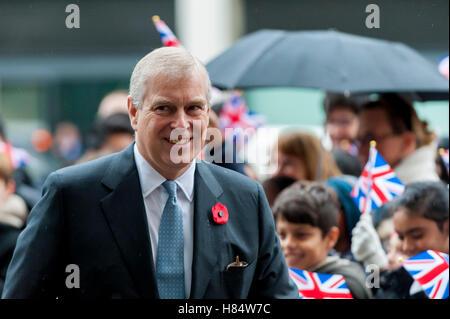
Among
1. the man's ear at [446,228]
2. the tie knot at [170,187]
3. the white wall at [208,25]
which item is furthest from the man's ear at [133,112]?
the white wall at [208,25]

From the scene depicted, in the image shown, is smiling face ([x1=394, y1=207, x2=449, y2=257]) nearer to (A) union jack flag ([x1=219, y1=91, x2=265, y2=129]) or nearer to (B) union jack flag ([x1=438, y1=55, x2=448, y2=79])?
(B) union jack flag ([x1=438, y1=55, x2=448, y2=79])

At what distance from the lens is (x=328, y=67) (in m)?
4.94

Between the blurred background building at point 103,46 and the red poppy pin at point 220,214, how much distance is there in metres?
8.89

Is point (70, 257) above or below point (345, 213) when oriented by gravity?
above

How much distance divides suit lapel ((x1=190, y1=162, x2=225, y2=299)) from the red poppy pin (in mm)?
13

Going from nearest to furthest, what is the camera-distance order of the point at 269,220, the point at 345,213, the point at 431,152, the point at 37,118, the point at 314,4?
the point at 269,220 < the point at 345,213 < the point at 431,152 < the point at 314,4 < the point at 37,118

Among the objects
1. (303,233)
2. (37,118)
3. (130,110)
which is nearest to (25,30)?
(37,118)

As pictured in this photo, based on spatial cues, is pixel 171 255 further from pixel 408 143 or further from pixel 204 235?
pixel 408 143

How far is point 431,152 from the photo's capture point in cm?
506

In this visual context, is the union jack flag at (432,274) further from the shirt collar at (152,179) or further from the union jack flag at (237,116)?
the union jack flag at (237,116)

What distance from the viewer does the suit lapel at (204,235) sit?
2.79m

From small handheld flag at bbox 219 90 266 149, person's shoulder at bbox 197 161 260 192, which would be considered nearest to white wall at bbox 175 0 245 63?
small handheld flag at bbox 219 90 266 149
